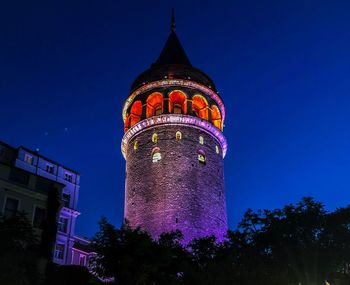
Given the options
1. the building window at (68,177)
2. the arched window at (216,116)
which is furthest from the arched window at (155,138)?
the building window at (68,177)

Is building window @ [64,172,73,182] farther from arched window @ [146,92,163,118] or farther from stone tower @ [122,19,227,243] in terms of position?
arched window @ [146,92,163,118]

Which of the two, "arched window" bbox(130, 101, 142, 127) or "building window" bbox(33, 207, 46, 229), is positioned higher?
"arched window" bbox(130, 101, 142, 127)

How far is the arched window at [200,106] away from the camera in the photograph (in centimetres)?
4150

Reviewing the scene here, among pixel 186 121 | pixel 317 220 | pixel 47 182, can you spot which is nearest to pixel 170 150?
pixel 186 121

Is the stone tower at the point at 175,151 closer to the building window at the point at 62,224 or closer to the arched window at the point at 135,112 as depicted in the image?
the arched window at the point at 135,112

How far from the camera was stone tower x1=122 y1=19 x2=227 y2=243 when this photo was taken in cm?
3512

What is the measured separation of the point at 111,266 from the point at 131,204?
48.6 ft

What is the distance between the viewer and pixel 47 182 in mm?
31578

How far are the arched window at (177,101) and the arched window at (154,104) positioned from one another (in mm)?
950

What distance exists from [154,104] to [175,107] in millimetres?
2001

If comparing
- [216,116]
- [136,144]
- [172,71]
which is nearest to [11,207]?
[136,144]

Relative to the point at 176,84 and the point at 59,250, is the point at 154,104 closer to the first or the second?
the point at 176,84

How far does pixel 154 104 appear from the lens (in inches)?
1646

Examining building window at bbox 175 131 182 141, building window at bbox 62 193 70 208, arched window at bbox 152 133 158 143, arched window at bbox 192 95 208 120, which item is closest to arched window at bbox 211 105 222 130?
arched window at bbox 192 95 208 120
